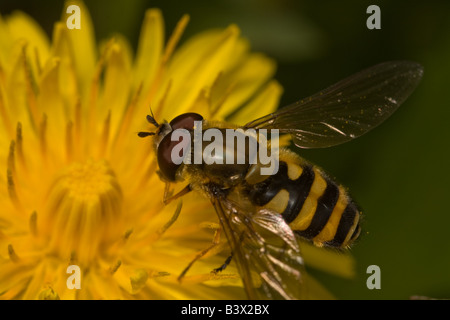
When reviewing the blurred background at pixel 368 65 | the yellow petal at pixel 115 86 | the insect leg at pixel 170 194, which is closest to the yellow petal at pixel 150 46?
the yellow petal at pixel 115 86

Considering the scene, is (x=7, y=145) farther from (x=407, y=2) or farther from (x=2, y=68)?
(x=407, y=2)

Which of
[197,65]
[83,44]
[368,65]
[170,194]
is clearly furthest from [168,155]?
[368,65]

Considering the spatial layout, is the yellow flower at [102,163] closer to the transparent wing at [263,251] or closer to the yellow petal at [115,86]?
the yellow petal at [115,86]

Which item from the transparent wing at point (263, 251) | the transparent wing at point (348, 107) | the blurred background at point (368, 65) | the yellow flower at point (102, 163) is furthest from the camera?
the blurred background at point (368, 65)

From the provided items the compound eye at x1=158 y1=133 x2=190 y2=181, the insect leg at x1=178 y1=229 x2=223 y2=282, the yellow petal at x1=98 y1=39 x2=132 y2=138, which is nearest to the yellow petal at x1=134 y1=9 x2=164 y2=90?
the yellow petal at x1=98 y1=39 x2=132 y2=138

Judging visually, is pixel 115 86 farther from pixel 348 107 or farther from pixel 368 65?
pixel 368 65

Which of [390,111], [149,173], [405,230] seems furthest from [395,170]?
[149,173]
